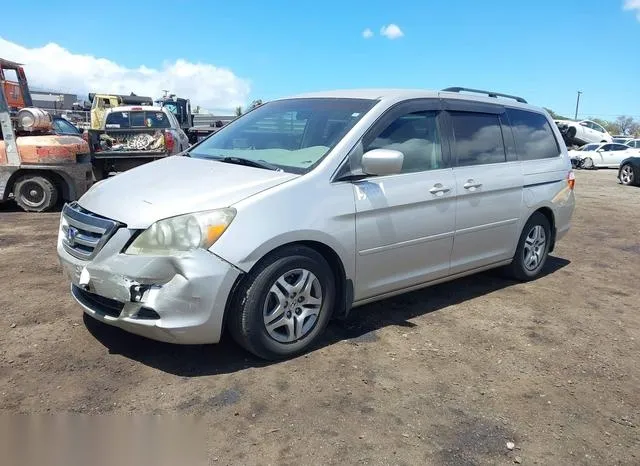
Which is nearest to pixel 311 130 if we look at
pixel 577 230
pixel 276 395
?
pixel 276 395

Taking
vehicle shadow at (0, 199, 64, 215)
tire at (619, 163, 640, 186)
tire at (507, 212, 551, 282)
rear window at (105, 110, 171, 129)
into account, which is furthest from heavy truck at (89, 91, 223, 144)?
tire at (507, 212, 551, 282)

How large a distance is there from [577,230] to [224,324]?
740cm

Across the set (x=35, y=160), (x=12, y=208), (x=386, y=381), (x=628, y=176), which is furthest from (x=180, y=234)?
(x=628, y=176)

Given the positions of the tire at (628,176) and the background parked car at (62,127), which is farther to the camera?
the tire at (628,176)

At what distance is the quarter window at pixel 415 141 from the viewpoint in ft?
13.8

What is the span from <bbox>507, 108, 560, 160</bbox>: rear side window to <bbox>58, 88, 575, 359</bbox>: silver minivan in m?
0.13

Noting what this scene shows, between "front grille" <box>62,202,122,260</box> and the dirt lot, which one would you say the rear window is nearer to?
the dirt lot

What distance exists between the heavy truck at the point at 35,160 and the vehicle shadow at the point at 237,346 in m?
5.68

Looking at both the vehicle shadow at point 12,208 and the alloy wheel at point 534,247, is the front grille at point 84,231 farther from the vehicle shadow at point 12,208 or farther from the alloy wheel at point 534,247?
the vehicle shadow at point 12,208

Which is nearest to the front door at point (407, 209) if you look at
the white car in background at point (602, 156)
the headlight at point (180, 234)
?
the headlight at point (180, 234)

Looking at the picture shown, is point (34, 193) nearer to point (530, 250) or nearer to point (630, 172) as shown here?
point (530, 250)

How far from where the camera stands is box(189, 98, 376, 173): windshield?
398 centimetres

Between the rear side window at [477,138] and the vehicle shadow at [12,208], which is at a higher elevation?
the rear side window at [477,138]

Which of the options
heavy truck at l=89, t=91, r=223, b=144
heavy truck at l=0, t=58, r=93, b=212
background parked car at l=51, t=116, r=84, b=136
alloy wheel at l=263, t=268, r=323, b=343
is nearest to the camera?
alloy wheel at l=263, t=268, r=323, b=343
